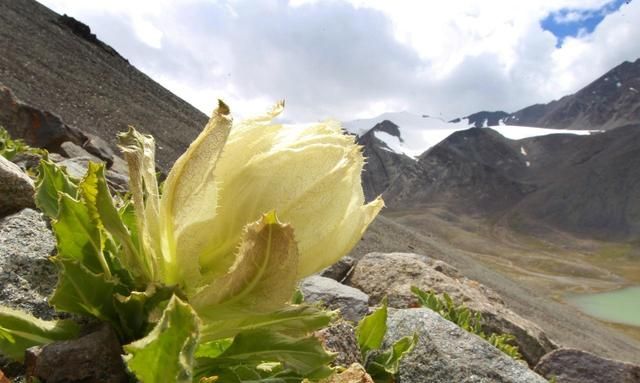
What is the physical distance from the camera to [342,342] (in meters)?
2.45

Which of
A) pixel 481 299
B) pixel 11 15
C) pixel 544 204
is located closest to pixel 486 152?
pixel 544 204

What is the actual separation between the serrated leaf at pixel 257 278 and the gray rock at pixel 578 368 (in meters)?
7.51

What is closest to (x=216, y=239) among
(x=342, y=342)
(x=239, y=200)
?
(x=239, y=200)

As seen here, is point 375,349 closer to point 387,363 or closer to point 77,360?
point 387,363

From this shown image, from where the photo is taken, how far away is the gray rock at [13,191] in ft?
8.11

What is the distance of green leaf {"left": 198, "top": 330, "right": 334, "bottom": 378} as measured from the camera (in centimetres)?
140

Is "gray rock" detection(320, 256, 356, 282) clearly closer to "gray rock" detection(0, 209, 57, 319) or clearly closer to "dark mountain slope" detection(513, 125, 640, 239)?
"gray rock" detection(0, 209, 57, 319)

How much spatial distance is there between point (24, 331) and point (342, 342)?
134 centimetres

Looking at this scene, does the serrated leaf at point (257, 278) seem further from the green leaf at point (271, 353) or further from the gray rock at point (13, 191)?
the gray rock at point (13, 191)

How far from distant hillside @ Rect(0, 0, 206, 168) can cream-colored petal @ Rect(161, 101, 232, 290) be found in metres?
29.5

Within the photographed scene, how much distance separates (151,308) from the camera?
4.42 feet

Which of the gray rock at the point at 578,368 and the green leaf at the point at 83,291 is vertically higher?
the green leaf at the point at 83,291

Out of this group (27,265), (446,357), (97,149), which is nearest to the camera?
(27,265)

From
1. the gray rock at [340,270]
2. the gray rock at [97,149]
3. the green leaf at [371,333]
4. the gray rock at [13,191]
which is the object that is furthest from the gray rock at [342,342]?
the gray rock at [97,149]
